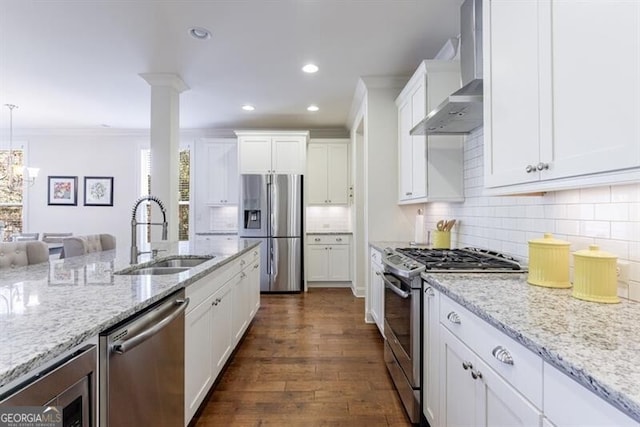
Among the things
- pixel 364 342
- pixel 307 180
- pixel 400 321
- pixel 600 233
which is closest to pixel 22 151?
pixel 307 180

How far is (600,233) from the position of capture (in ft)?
4.34

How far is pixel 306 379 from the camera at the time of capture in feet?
7.67

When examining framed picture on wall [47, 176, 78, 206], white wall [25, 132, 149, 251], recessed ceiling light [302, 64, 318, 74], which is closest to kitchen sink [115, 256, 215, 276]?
recessed ceiling light [302, 64, 318, 74]

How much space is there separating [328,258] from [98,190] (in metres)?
4.52

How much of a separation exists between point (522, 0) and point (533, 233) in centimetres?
115

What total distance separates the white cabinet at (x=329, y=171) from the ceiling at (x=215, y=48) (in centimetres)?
87

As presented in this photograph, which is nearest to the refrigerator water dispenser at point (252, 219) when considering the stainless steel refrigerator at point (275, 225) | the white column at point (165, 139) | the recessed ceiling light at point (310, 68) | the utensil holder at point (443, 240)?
the stainless steel refrigerator at point (275, 225)

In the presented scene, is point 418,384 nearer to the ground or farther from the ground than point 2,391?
nearer to the ground

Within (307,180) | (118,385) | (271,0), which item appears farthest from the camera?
(307,180)

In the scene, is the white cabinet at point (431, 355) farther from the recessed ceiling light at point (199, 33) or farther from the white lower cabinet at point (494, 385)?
the recessed ceiling light at point (199, 33)

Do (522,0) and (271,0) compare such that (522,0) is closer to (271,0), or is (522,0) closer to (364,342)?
(271,0)

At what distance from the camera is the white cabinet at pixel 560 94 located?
0.88 m

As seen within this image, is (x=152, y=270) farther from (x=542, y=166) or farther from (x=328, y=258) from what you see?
(x=328, y=258)

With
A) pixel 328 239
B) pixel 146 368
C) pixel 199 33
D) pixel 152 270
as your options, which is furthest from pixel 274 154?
pixel 146 368
